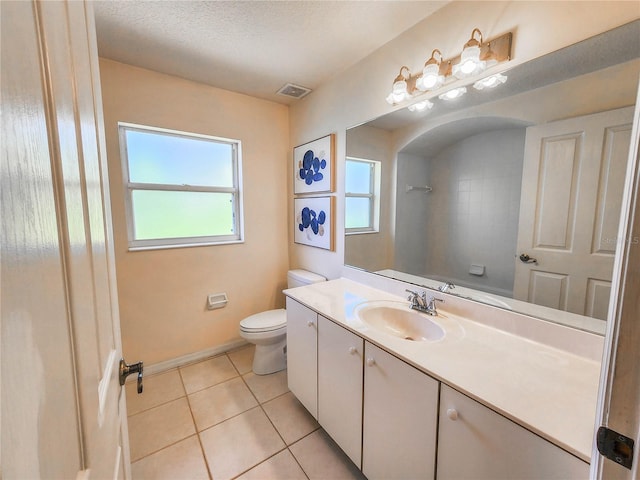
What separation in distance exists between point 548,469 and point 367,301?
98 cm

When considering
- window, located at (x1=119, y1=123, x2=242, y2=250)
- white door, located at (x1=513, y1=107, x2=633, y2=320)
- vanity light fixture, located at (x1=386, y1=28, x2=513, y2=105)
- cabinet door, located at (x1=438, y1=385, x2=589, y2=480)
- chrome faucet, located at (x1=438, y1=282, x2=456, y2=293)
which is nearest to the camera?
cabinet door, located at (x1=438, y1=385, x2=589, y2=480)

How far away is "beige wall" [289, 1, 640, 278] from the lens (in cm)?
96

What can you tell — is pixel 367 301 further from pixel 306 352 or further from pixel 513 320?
pixel 513 320

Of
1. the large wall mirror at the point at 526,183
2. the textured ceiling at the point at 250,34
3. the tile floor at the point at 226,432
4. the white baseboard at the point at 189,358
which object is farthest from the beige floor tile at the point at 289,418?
the textured ceiling at the point at 250,34

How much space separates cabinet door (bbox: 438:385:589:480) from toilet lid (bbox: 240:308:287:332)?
1398 millimetres

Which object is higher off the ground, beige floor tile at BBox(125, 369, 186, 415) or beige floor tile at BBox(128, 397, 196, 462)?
beige floor tile at BBox(125, 369, 186, 415)

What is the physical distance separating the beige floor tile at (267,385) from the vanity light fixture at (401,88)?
212 cm

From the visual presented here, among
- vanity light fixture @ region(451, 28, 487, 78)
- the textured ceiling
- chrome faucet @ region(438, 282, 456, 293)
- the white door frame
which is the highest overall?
the textured ceiling

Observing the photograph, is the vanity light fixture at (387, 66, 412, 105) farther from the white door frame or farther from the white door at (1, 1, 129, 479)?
the white door at (1, 1, 129, 479)

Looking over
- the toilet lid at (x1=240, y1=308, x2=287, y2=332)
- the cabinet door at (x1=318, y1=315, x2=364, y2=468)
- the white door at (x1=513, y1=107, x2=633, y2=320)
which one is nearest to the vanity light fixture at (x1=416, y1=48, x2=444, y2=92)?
the white door at (x1=513, y1=107, x2=633, y2=320)

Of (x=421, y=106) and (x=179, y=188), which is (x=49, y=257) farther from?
(x=179, y=188)

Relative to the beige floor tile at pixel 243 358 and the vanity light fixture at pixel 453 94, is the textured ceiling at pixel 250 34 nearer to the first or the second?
the vanity light fixture at pixel 453 94

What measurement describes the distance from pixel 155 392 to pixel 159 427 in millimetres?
374

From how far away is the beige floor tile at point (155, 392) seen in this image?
1794mm
